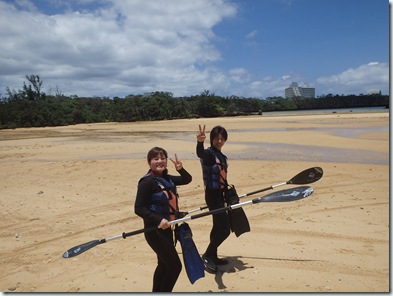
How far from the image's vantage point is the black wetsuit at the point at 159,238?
10.7 ft

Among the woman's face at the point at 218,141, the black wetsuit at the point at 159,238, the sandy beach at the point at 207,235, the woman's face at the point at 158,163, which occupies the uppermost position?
the woman's face at the point at 218,141

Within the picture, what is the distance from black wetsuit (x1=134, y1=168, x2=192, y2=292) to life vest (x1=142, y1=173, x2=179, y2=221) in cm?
4

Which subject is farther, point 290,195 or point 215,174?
point 215,174

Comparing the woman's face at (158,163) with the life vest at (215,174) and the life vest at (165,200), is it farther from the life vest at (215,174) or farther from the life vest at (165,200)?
the life vest at (215,174)

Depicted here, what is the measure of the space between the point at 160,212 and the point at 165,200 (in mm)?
137

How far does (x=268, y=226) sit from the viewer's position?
6.02 m

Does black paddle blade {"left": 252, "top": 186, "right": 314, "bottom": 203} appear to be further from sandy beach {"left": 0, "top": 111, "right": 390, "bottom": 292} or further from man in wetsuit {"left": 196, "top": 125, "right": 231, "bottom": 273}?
sandy beach {"left": 0, "top": 111, "right": 390, "bottom": 292}

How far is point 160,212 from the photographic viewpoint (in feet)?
11.1

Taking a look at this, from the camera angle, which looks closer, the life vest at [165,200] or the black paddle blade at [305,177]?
the life vest at [165,200]

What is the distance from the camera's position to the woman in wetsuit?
10.7ft

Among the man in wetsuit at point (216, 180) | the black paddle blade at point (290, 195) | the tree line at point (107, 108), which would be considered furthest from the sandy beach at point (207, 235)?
the tree line at point (107, 108)

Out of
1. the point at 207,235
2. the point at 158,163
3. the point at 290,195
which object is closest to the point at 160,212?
the point at 158,163

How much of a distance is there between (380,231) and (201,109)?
69872 millimetres

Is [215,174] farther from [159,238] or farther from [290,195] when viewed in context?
[159,238]
